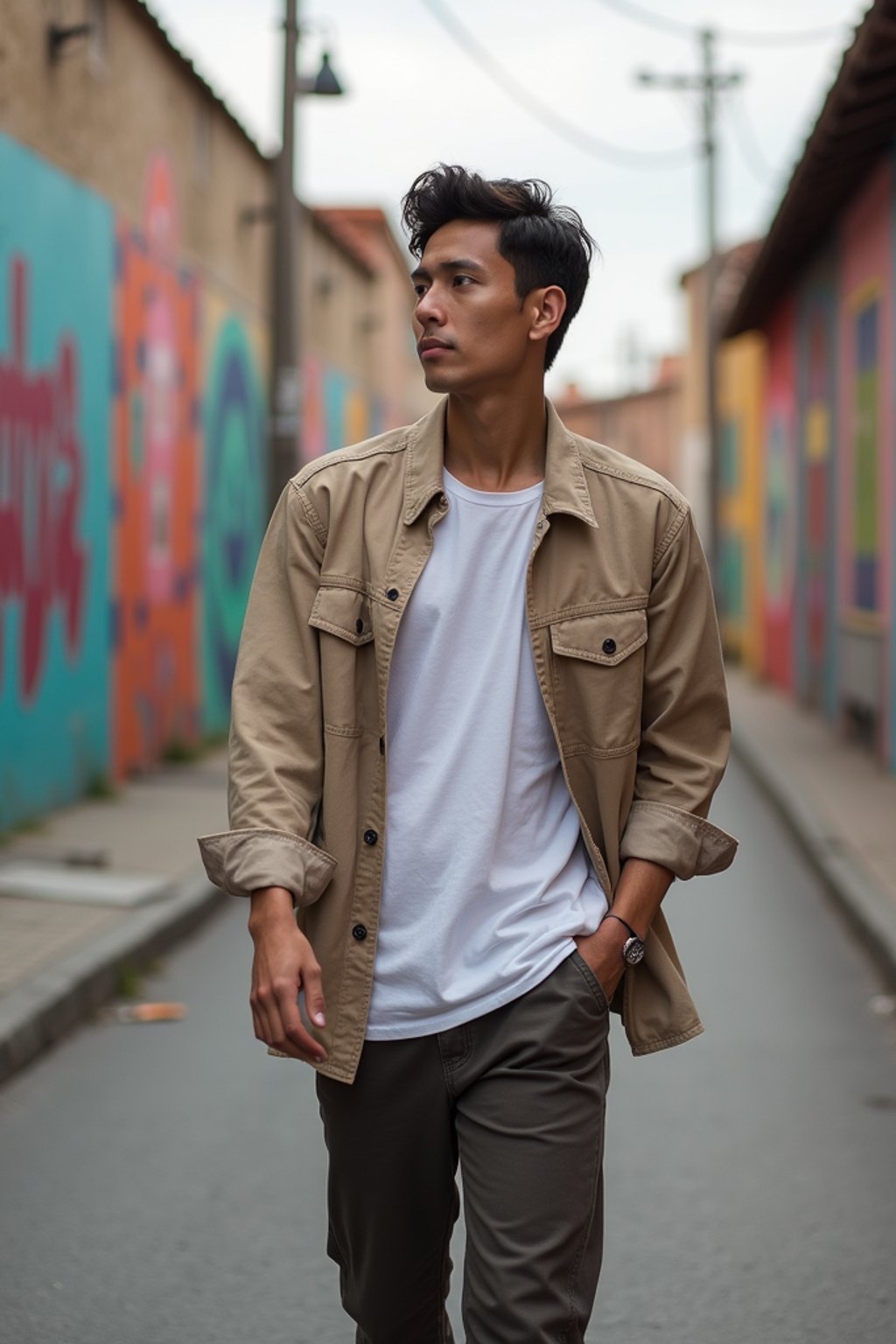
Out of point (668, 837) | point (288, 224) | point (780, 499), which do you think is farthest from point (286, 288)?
point (668, 837)

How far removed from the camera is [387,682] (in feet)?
9.21

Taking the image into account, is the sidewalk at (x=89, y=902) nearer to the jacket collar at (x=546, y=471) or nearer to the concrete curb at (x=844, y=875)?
the concrete curb at (x=844, y=875)

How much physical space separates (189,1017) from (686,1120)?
2.08 meters

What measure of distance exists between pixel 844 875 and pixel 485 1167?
7.01 metres

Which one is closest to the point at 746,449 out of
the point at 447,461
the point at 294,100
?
the point at 294,100

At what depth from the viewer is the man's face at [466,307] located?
2.86 metres

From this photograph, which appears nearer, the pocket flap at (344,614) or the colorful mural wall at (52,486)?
the pocket flap at (344,614)

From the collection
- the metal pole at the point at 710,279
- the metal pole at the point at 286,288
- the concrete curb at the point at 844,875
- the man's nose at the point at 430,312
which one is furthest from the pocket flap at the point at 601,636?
the metal pole at the point at 710,279

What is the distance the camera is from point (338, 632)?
112 inches

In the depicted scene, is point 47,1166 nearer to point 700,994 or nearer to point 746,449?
point 700,994

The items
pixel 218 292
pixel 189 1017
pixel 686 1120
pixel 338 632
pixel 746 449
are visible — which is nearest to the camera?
pixel 338 632

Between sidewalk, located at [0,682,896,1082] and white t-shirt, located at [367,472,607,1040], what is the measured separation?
11.7ft

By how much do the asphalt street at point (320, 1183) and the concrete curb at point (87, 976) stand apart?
4.0 inches

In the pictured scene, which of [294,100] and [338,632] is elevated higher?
[294,100]
